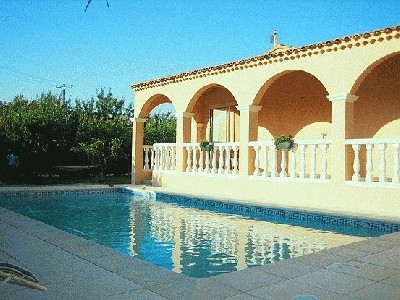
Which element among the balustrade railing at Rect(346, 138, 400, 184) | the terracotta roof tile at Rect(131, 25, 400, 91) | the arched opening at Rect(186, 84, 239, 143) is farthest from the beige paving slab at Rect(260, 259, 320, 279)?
the arched opening at Rect(186, 84, 239, 143)

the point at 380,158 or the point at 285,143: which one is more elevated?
the point at 285,143

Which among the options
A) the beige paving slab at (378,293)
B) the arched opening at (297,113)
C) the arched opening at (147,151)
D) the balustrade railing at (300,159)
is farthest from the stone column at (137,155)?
the beige paving slab at (378,293)

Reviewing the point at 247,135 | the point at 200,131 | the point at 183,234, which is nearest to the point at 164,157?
the point at 200,131

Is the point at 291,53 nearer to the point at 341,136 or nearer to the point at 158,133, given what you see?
the point at 341,136

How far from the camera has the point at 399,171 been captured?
8.30m

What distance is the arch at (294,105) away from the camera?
12156mm

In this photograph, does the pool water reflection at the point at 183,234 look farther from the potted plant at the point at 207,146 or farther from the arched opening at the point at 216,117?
the arched opening at the point at 216,117

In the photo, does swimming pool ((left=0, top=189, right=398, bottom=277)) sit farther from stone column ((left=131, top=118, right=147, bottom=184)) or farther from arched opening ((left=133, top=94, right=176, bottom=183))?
stone column ((left=131, top=118, right=147, bottom=184))

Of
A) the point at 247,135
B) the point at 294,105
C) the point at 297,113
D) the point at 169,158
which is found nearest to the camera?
the point at 247,135

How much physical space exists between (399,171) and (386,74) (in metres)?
3.64

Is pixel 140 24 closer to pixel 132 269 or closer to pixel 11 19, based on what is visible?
pixel 132 269

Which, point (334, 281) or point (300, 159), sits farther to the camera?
point (300, 159)

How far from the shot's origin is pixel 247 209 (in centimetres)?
955

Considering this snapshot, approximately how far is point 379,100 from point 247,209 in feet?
16.3
